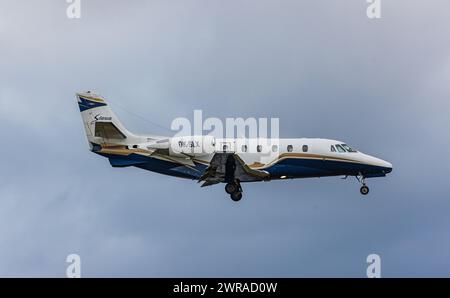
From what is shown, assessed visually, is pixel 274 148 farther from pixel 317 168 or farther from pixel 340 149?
pixel 340 149

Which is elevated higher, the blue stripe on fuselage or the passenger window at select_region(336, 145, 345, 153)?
the passenger window at select_region(336, 145, 345, 153)

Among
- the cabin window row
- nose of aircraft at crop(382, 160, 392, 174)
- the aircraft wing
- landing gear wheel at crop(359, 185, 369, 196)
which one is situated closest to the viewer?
the aircraft wing

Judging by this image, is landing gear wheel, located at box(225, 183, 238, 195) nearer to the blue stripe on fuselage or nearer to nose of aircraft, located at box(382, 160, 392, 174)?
the blue stripe on fuselage

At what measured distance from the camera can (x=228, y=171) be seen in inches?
2141

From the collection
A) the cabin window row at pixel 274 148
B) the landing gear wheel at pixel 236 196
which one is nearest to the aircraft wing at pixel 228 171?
the landing gear wheel at pixel 236 196

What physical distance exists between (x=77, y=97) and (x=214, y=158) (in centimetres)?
889

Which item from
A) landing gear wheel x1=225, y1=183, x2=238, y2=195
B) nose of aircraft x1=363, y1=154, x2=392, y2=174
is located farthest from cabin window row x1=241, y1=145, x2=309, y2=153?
nose of aircraft x1=363, y1=154, x2=392, y2=174

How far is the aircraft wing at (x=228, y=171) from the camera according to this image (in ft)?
176

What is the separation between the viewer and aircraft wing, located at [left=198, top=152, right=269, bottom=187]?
176 feet

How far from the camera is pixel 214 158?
53438mm

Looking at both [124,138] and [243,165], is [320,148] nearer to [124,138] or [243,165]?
[243,165]

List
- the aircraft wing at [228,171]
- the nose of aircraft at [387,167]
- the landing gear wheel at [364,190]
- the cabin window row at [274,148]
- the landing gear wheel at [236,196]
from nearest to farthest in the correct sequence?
the aircraft wing at [228,171]
the landing gear wheel at [236,196]
the cabin window row at [274,148]
the landing gear wheel at [364,190]
the nose of aircraft at [387,167]

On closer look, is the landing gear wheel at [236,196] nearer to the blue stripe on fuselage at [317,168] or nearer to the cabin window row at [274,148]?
the blue stripe on fuselage at [317,168]

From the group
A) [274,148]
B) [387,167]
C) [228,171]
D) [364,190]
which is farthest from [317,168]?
[228,171]
